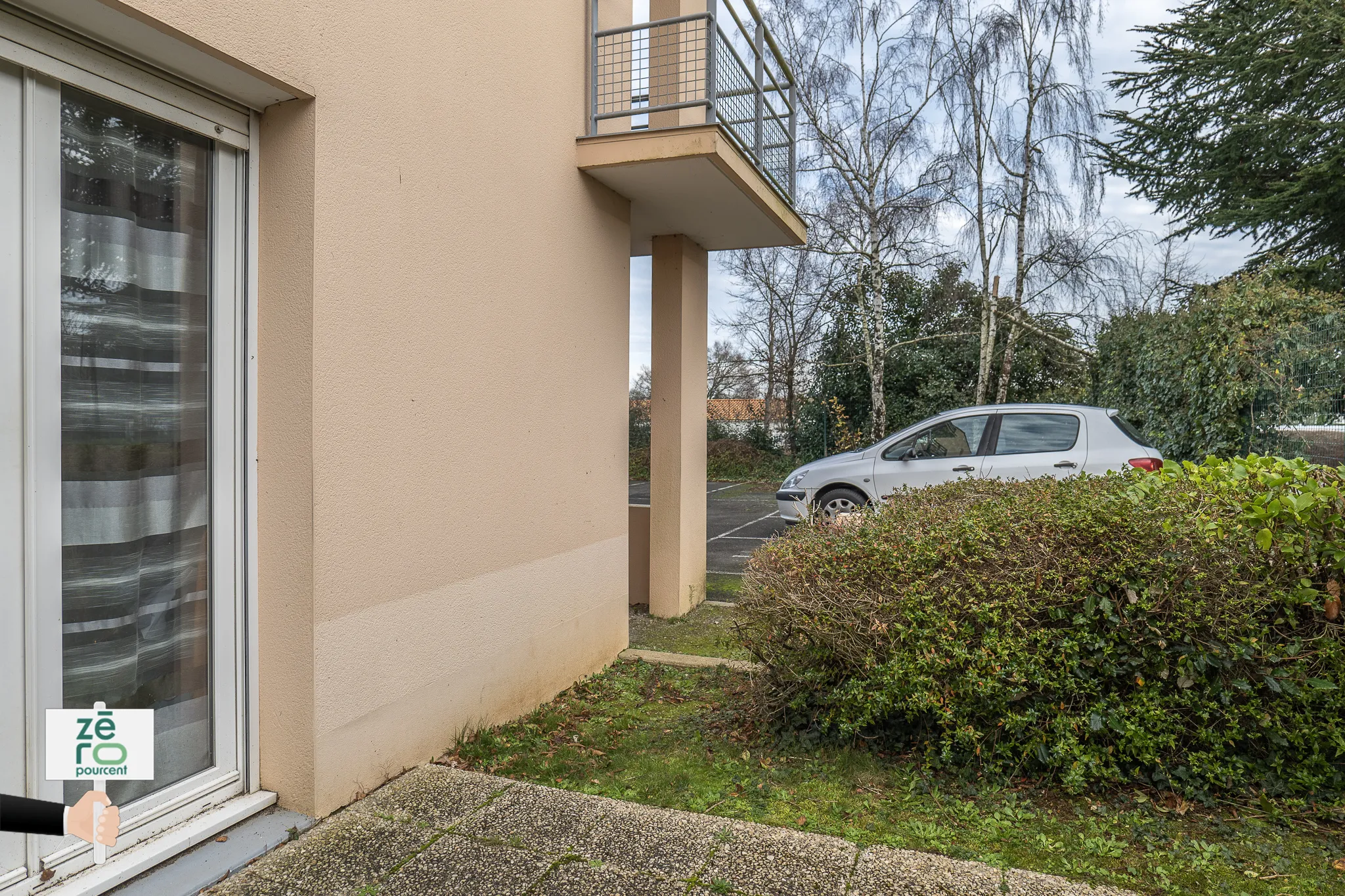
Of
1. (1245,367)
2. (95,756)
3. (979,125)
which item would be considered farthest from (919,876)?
(979,125)

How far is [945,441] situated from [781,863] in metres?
7.14

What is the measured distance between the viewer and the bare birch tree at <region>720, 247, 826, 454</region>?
19156 mm

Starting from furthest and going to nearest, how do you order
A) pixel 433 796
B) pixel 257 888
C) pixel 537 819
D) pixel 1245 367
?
1. pixel 1245 367
2. pixel 433 796
3. pixel 537 819
4. pixel 257 888

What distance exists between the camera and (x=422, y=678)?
344 centimetres

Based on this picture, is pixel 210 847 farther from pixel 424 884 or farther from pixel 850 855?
pixel 850 855

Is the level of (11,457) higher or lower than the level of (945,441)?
lower

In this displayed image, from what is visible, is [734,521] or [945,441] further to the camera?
[734,521]

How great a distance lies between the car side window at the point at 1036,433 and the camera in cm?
833

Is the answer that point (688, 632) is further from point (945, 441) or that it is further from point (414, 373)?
point (945, 441)

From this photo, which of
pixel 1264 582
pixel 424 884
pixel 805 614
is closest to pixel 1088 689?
pixel 1264 582

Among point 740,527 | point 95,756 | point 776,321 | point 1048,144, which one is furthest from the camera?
point 776,321

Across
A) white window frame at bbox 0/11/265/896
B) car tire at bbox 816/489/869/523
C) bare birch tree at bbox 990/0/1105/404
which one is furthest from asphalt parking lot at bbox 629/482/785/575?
bare birch tree at bbox 990/0/1105/404

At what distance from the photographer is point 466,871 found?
8.29 ft

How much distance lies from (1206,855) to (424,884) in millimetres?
2583
